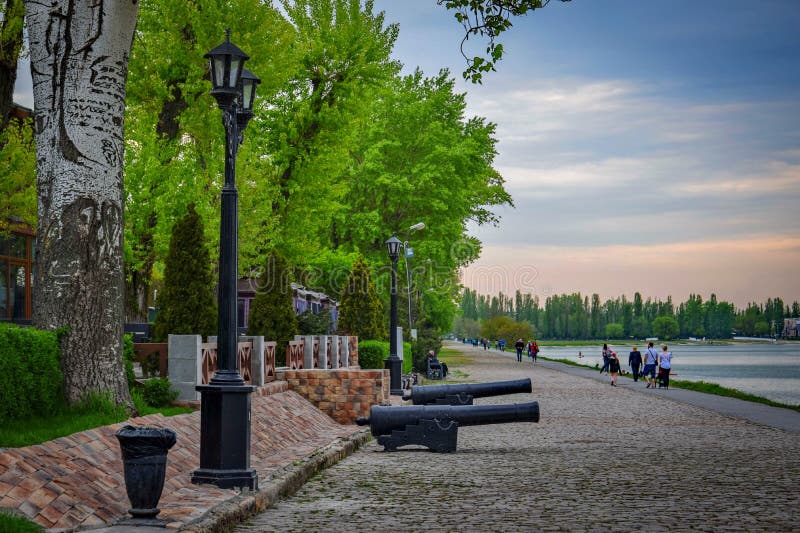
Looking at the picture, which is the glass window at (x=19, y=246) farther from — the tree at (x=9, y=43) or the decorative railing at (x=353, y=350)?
the decorative railing at (x=353, y=350)

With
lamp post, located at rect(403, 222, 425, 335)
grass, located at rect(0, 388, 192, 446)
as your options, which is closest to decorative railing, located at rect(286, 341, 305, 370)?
grass, located at rect(0, 388, 192, 446)

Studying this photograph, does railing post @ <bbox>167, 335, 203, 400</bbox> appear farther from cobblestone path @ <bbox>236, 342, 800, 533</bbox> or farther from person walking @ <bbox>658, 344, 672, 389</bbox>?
person walking @ <bbox>658, 344, 672, 389</bbox>

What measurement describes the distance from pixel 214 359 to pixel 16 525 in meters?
9.48

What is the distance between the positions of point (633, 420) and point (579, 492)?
11773 mm

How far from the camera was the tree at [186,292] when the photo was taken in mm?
20094

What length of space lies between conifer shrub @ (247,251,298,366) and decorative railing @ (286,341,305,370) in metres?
2.75

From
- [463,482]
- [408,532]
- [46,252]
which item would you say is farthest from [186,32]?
[408,532]

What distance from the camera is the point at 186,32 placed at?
102ft

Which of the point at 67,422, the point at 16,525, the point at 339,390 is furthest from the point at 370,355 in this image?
the point at 16,525

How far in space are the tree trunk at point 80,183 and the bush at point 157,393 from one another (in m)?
1.88

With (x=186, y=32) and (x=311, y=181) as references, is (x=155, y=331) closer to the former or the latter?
(x=186, y=32)

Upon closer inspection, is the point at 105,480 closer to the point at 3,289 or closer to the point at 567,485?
the point at 567,485

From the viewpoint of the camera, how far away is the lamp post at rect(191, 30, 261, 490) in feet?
35.6

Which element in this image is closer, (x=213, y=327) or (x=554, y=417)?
(x=213, y=327)
